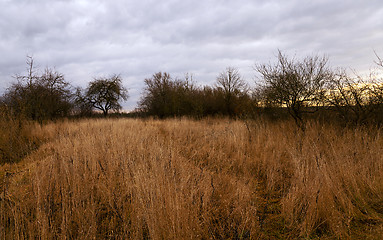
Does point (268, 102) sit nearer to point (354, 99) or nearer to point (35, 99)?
point (354, 99)

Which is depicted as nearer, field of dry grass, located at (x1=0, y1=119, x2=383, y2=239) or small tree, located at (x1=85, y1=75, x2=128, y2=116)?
field of dry grass, located at (x1=0, y1=119, x2=383, y2=239)

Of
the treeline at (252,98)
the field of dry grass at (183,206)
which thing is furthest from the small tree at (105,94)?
the field of dry grass at (183,206)

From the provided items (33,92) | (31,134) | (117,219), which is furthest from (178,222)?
(33,92)

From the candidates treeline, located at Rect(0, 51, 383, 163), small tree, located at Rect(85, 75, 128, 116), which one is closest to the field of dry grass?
treeline, located at Rect(0, 51, 383, 163)

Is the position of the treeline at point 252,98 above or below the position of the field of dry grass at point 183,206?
above

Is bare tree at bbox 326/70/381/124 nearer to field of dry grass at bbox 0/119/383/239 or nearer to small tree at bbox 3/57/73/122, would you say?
field of dry grass at bbox 0/119/383/239

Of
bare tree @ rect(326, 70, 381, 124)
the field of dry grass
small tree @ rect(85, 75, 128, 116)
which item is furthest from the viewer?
small tree @ rect(85, 75, 128, 116)

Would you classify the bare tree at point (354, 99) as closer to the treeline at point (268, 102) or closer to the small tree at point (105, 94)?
the treeline at point (268, 102)

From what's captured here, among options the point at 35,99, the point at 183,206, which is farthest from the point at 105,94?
the point at 183,206

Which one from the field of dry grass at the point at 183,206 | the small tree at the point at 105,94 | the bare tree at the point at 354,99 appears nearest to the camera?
the field of dry grass at the point at 183,206

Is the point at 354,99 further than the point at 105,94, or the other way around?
the point at 105,94

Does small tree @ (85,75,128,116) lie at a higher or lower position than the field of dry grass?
higher

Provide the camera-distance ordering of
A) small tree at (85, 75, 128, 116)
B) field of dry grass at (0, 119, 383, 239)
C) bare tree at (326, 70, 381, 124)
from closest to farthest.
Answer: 1. field of dry grass at (0, 119, 383, 239)
2. bare tree at (326, 70, 381, 124)
3. small tree at (85, 75, 128, 116)

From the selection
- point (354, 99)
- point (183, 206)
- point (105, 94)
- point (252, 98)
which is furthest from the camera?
point (105, 94)
